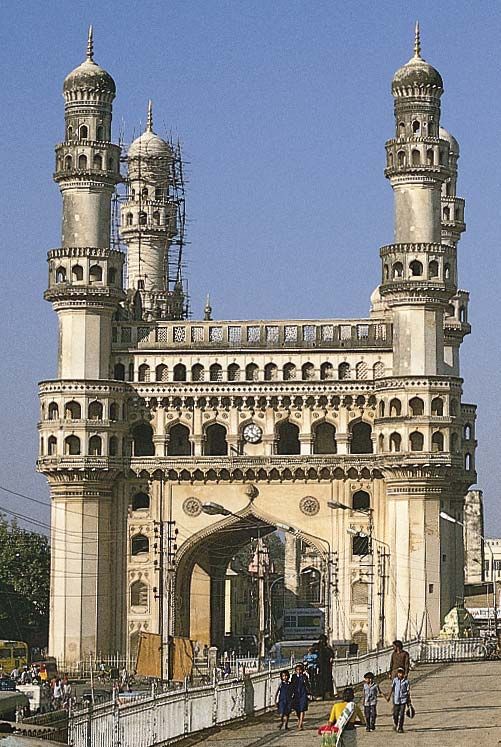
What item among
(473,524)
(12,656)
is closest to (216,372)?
(12,656)

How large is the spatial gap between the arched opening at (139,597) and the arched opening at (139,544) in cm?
118

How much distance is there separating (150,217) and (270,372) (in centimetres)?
2005

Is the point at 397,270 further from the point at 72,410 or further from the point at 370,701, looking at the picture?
the point at 370,701

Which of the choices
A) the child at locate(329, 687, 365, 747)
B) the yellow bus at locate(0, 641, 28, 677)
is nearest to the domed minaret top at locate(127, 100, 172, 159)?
the yellow bus at locate(0, 641, 28, 677)

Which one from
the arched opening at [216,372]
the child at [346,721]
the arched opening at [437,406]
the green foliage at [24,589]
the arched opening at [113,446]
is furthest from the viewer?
the green foliage at [24,589]

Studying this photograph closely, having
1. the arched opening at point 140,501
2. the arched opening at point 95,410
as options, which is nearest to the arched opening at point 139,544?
the arched opening at point 140,501

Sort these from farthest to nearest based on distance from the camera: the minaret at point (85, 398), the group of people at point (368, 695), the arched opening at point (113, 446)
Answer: the arched opening at point (113, 446), the minaret at point (85, 398), the group of people at point (368, 695)

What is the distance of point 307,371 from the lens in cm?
6856

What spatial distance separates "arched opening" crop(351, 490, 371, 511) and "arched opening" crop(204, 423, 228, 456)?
5.56m

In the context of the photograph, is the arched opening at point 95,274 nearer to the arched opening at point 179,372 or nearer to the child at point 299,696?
the arched opening at point 179,372

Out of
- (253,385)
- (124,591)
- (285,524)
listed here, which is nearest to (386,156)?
(253,385)

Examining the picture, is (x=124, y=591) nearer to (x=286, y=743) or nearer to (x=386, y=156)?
(x=386, y=156)

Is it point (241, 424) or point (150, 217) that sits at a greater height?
point (150, 217)

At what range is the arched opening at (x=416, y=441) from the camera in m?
66.6
